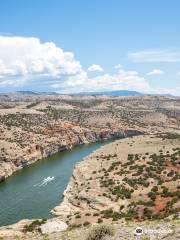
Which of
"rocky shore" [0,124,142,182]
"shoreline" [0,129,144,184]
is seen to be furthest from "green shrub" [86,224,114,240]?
"rocky shore" [0,124,142,182]

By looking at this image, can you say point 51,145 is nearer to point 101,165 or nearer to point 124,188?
point 101,165

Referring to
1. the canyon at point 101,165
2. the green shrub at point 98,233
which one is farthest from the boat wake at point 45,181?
the green shrub at point 98,233

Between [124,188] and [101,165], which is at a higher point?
[101,165]

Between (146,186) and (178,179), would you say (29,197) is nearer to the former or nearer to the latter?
(146,186)

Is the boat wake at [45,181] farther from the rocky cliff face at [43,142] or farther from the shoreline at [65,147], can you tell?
the rocky cliff face at [43,142]

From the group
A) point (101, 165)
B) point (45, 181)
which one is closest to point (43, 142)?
point (45, 181)

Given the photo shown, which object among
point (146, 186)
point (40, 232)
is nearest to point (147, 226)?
point (40, 232)

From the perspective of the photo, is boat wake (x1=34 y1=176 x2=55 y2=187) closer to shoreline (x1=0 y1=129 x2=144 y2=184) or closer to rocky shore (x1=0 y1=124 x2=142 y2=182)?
shoreline (x1=0 y1=129 x2=144 y2=184)

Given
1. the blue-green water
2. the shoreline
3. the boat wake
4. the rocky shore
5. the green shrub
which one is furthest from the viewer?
the rocky shore

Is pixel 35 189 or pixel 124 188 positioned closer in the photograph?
pixel 124 188
